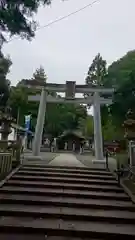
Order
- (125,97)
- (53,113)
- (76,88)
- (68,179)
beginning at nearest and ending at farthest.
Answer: (68,179) → (76,88) → (125,97) → (53,113)

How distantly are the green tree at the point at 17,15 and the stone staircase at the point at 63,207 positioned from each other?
11.5ft

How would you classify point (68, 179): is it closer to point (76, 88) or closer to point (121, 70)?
point (76, 88)

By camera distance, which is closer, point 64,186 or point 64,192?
point 64,192

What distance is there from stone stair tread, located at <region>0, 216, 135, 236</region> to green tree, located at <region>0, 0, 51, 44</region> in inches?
136

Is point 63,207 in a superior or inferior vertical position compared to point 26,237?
superior

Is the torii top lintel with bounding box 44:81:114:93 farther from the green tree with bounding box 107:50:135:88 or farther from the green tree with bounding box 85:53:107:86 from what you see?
the green tree with bounding box 85:53:107:86

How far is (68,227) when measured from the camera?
4793 mm

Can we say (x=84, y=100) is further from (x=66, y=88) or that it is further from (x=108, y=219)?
(x=108, y=219)

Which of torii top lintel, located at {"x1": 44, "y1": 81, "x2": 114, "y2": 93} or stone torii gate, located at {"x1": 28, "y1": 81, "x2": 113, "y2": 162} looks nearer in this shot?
stone torii gate, located at {"x1": 28, "y1": 81, "x2": 113, "y2": 162}

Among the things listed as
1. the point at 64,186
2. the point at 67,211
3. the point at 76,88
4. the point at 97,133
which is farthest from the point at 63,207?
the point at 76,88

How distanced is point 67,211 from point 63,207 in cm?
38

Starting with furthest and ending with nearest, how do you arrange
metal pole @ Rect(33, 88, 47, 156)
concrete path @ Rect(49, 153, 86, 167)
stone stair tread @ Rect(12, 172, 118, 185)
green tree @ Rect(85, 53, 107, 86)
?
green tree @ Rect(85, 53, 107, 86) < metal pole @ Rect(33, 88, 47, 156) < concrete path @ Rect(49, 153, 86, 167) < stone stair tread @ Rect(12, 172, 118, 185)

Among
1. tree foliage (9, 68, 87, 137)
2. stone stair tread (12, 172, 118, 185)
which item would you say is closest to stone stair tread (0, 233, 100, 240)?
stone stair tread (12, 172, 118, 185)

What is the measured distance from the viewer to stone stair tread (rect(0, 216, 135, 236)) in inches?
182
